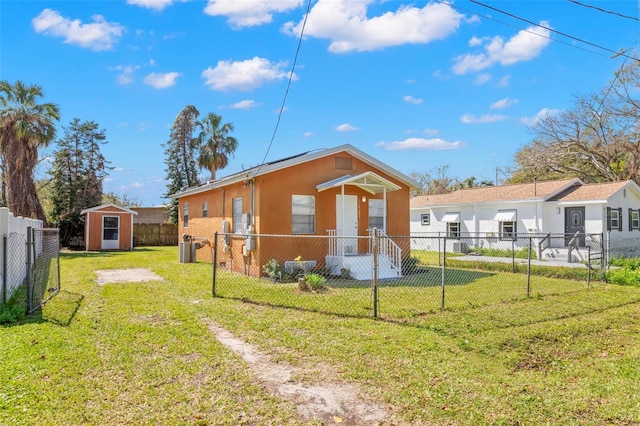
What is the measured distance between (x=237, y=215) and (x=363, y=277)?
468 centimetres

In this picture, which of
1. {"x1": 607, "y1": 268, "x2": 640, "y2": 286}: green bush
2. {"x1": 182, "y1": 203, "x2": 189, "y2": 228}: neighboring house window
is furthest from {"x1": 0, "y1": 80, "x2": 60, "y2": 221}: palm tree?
{"x1": 607, "y1": 268, "x2": 640, "y2": 286}: green bush

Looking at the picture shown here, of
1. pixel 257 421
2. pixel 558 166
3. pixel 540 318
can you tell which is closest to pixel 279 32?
pixel 540 318

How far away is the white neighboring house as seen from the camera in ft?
59.1

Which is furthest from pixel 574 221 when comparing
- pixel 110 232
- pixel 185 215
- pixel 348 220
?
pixel 110 232

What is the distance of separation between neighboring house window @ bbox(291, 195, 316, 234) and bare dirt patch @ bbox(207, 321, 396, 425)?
7.29m

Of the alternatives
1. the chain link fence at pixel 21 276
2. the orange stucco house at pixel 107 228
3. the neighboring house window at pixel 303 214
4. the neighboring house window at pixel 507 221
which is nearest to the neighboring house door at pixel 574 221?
the neighboring house window at pixel 507 221

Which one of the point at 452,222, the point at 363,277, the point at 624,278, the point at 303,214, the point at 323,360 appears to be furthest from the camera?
the point at 452,222

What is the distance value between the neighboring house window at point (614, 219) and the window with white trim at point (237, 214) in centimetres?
Result: 1640

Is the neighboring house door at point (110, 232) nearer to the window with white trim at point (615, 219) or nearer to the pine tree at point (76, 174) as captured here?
the pine tree at point (76, 174)

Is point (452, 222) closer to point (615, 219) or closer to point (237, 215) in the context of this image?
point (615, 219)

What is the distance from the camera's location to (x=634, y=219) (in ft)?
67.1

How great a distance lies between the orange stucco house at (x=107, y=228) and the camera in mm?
23078

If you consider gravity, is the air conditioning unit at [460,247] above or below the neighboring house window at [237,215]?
below

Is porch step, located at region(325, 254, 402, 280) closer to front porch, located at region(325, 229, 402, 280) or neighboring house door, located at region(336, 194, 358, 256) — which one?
front porch, located at region(325, 229, 402, 280)
